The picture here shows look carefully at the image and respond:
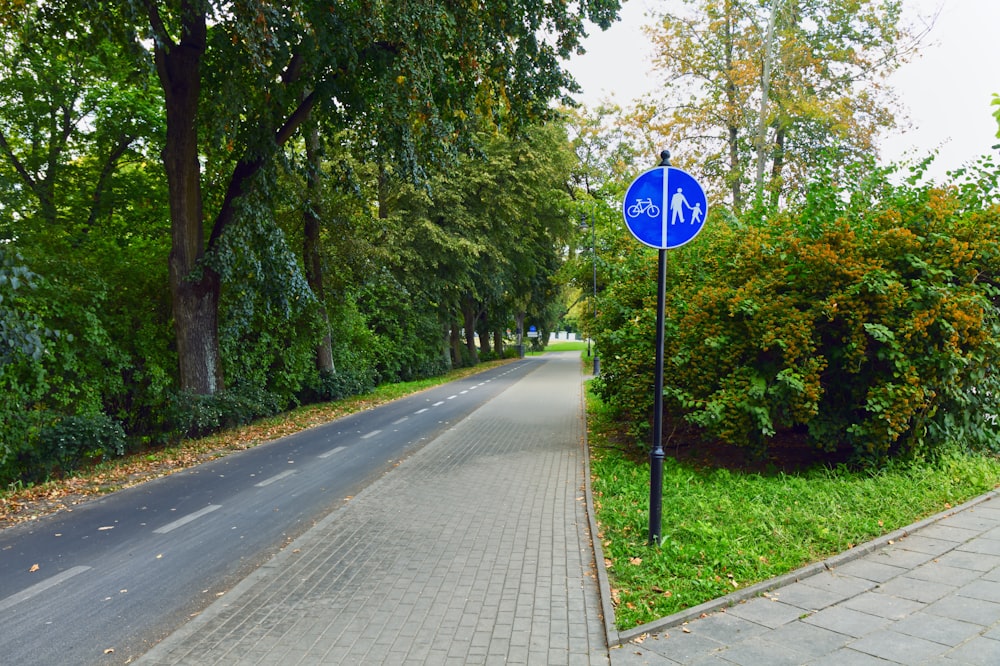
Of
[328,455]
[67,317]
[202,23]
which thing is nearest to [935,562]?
[328,455]

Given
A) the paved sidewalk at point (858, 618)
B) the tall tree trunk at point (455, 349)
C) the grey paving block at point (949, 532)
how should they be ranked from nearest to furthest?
the paved sidewalk at point (858, 618)
the grey paving block at point (949, 532)
the tall tree trunk at point (455, 349)

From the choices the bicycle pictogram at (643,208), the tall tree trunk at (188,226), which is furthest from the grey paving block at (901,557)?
the tall tree trunk at (188,226)

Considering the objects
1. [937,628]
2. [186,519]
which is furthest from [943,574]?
[186,519]

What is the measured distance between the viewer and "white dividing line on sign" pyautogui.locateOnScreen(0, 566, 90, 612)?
4312mm

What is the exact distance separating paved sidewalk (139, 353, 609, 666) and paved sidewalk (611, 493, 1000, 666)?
1.80ft

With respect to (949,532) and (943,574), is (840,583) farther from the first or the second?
(949,532)

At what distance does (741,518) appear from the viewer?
5383 millimetres

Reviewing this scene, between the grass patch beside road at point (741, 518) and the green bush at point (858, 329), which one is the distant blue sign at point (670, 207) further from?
the grass patch beside road at point (741, 518)

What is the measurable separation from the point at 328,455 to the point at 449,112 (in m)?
6.63

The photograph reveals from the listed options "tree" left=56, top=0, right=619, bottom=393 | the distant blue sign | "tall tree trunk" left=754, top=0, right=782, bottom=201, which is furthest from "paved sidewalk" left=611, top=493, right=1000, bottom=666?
"tall tree trunk" left=754, top=0, right=782, bottom=201

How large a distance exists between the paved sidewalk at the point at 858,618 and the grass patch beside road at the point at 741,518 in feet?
0.55

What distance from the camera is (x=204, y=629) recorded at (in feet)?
12.6

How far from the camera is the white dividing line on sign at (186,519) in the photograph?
5943 millimetres

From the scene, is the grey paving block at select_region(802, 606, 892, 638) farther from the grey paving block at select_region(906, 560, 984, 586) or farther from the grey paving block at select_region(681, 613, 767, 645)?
the grey paving block at select_region(906, 560, 984, 586)
